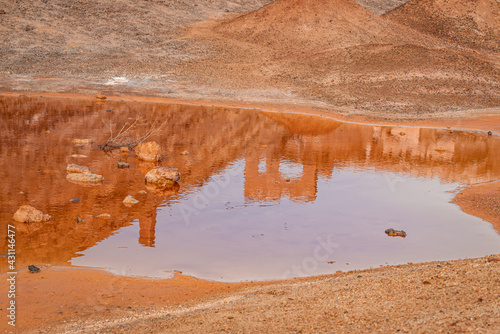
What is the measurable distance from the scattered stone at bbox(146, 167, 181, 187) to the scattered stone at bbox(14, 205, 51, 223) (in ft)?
10.3

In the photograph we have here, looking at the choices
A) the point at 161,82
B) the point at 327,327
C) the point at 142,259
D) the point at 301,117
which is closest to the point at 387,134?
the point at 301,117

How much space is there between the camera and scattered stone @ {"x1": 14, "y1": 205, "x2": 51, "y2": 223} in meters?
9.89

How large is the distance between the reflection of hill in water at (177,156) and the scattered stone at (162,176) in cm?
31

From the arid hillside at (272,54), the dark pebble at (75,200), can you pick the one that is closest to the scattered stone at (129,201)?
the dark pebble at (75,200)

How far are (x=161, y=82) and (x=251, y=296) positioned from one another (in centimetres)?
2223

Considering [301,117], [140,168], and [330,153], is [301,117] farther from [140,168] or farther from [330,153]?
[140,168]

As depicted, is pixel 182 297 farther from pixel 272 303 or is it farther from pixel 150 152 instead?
pixel 150 152

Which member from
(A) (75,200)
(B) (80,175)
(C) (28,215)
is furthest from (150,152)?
(C) (28,215)

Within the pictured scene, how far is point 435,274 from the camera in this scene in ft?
22.2

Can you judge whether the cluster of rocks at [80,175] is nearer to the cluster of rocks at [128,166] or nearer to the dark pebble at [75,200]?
the cluster of rocks at [128,166]

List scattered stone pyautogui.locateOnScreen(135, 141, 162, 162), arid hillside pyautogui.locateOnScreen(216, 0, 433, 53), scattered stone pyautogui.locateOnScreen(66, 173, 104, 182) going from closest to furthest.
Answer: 1. scattered stone pyautogui.locateOnScreen(66, 173, 104, 182)
2. scattered stone pyautogui.locateOnScreen(135, 141, 162, 162)
3. arid hillside pyautogui.locateOnScreen(216, 0, 433, 53)

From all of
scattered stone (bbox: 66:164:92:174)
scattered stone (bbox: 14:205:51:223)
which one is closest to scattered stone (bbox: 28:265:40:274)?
scattered stone (bbox: 14:205:51:223)

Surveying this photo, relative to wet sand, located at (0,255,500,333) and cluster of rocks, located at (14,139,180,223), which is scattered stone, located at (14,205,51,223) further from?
wet sand, located at (0,255,500,333)

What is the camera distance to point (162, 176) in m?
12.8
